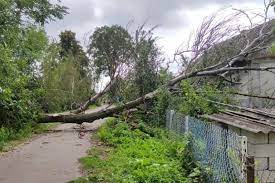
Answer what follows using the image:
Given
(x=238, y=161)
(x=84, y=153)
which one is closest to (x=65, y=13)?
(x=84, y=153)

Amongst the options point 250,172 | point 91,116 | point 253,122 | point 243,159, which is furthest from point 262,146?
point 91,116

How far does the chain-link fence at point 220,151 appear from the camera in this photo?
250 inches

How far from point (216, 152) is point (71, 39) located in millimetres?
45977

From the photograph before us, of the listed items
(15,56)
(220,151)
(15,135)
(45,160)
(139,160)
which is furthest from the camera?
(15,135)

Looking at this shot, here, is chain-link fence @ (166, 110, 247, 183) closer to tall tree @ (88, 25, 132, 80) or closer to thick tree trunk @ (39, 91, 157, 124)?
thick tree trunk @ (39, 91, 157, 124)

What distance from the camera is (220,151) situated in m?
7.57

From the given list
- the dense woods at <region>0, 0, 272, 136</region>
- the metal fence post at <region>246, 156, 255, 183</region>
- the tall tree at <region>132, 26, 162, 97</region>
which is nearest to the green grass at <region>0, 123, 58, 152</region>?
the dense woods at <region>0, 0, 272, 136</region>

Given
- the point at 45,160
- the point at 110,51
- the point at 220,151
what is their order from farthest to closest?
the point at 110,51 < the point at 45,160 < the point at 220,151

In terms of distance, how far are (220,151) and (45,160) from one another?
571 cm

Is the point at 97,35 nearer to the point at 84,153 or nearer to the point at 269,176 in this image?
the point at 84,153

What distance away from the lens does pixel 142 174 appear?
869 centimetres

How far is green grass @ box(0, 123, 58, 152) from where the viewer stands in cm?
1441

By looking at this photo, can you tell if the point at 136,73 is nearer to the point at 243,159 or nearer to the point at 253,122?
the point at 253,122

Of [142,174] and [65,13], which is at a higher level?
[65,13]
